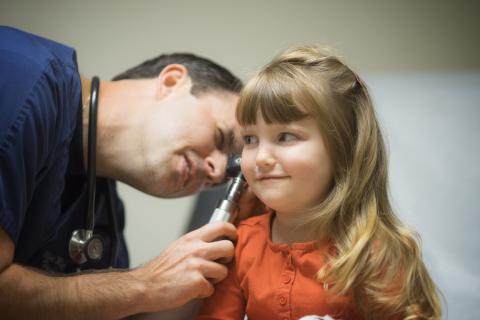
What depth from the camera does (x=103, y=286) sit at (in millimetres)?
808

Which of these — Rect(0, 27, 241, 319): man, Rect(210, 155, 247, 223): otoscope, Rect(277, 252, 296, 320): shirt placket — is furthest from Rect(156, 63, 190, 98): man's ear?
Rect(277, 252, 296, 320): shirt placket

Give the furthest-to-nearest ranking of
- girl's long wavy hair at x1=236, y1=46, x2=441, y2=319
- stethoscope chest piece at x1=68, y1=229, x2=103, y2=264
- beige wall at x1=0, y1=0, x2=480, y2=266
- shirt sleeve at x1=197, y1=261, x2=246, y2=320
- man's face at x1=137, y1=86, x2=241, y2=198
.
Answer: beige wall at x1=0, y1=0, x2=480, y2=266, man's face at x1=137, y1=86, x2=241, y2=198, stethoscope chest piece at x1=68, y1=229, x2=103, y2=264, shirt sleeve at x1=197, y1=261, x2=246, y2=320, girl's long wavy hair at x1=236, y1=46, x2=441, y2=319

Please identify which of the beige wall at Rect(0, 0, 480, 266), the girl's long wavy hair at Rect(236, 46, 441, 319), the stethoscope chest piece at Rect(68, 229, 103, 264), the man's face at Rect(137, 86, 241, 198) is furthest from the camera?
the beige wall at Rect(0, 0, 480, 266)

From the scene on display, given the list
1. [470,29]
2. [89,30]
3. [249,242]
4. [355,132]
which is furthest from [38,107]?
[470,29]

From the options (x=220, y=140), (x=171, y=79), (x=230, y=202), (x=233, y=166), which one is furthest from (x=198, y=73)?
(x=230, y=202)

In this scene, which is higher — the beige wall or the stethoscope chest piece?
the beige wall

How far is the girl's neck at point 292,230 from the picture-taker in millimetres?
812

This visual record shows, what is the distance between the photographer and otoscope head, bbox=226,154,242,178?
1.01 meters

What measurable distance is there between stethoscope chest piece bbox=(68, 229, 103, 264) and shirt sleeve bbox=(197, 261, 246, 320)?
11.2 inches

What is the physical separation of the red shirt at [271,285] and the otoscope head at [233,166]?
156 millimetres

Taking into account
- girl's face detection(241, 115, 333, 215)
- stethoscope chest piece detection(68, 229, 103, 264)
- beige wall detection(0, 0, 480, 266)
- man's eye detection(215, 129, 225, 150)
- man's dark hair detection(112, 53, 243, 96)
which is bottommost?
stethoscope chest piece detection(68, 229, 103, 264)

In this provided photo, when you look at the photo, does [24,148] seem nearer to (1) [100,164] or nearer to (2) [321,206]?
(1) [100,164]

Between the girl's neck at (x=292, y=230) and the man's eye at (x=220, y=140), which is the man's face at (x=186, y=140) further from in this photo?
the girl's neck at (x=292, y=230)

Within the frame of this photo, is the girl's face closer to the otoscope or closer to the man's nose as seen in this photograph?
the otoscope
